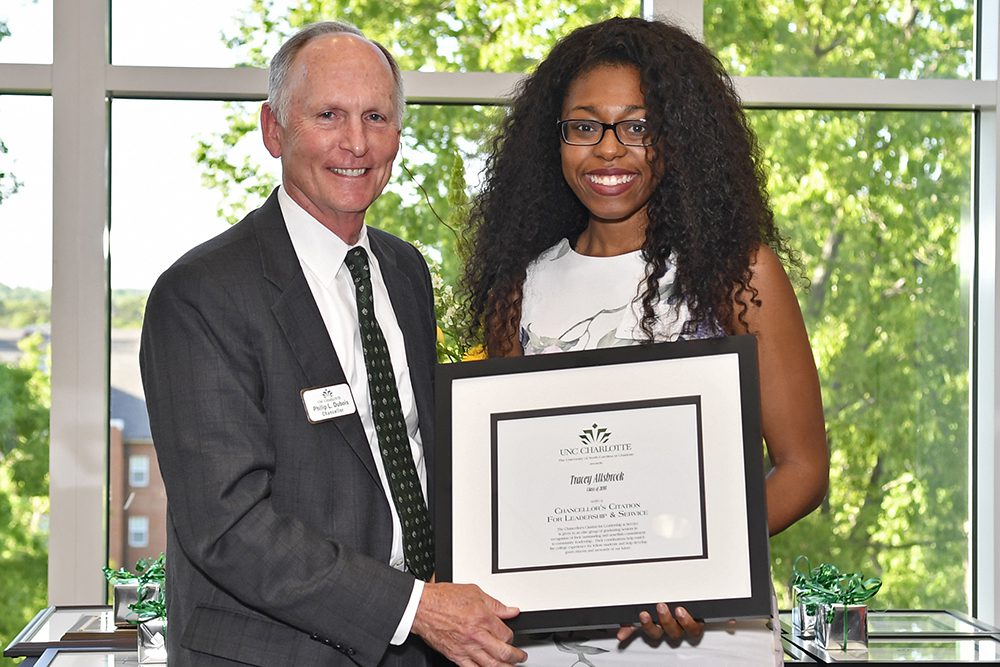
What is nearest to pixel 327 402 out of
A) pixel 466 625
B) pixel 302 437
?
pixel 302 437

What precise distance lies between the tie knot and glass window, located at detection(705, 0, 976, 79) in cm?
225

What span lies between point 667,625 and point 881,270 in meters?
2.53

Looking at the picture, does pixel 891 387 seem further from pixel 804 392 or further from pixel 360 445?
pixel 360 445

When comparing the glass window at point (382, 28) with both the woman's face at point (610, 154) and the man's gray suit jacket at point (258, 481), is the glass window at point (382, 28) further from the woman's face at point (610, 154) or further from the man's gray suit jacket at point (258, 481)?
the man's gray suit jacket at point (258, 481)

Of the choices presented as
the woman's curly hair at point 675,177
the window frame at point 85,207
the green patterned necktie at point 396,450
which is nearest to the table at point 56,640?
the window frame at point 85,207

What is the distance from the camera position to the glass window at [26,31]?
372 centimetres

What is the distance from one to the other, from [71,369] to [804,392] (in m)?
2.55

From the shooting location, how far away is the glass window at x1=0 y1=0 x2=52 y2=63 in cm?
372

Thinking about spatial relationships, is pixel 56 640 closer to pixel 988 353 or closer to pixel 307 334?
pixel 307 334

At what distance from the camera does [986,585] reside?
393 centimetres

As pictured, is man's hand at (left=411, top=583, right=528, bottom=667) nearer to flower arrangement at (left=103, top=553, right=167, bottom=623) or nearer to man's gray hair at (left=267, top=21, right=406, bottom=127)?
man's gray hair at (left=267, top=21, right=406, bottom=127)

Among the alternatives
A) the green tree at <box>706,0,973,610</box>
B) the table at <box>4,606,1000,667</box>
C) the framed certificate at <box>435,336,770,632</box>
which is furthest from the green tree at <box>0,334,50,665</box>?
the green tree at <box>706,0,973,610</box>

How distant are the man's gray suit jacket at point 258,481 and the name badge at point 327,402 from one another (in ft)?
0.04

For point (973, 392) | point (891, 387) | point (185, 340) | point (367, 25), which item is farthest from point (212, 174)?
point (973, 392)
